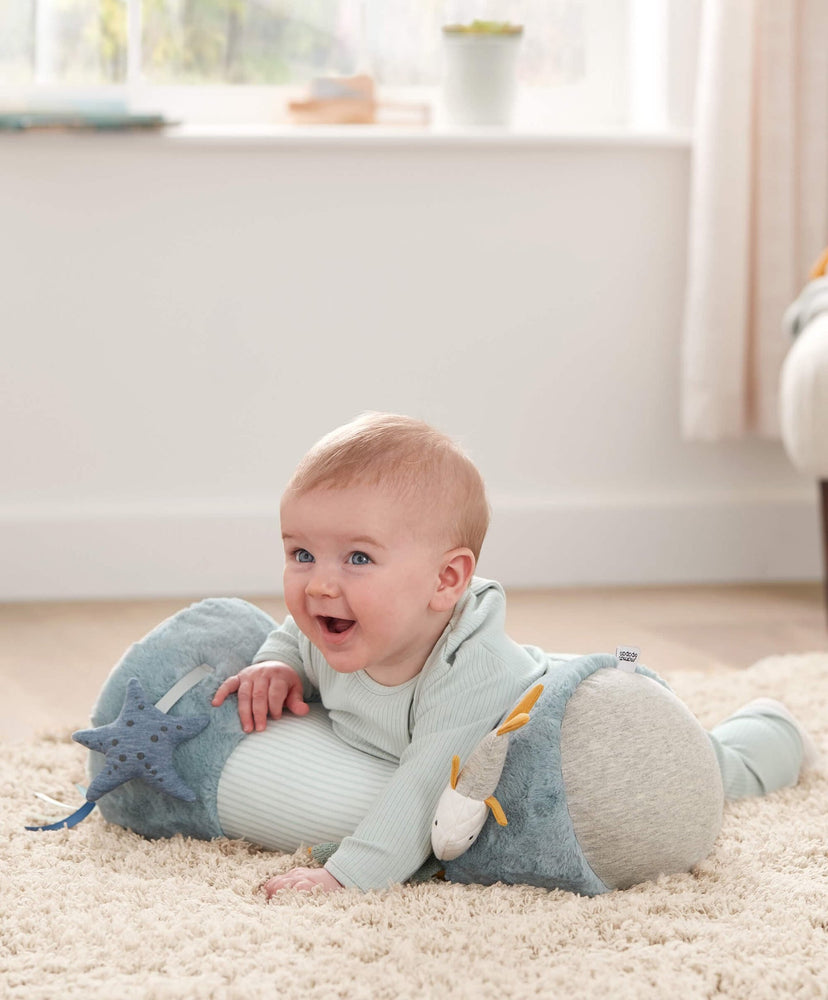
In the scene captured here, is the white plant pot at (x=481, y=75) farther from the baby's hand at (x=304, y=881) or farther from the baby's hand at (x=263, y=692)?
the baby's hand at (x=304, y=881)

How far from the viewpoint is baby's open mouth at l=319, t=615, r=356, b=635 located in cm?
118

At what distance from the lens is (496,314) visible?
2551 millimetres

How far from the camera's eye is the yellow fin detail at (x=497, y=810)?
111cm

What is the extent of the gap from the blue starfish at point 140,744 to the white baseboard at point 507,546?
1274 millimetres

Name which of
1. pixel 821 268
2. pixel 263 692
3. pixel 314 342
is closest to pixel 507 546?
pixel 314 342

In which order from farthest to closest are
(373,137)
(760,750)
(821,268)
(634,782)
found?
(373,137) → (821,268) → (760,750) → (634,782)

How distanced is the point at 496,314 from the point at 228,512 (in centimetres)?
64

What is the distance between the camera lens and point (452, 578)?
121cm

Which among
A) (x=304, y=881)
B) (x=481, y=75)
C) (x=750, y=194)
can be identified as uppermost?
(x=481, y=75)

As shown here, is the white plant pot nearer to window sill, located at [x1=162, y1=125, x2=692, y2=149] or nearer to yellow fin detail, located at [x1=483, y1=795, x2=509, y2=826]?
window sill, located at [x1=162, y1=125, x2=692, y2=149]

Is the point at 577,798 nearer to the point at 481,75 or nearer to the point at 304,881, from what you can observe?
the point at 304,881

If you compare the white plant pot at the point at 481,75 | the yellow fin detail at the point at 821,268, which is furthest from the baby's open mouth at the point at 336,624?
the white plant pot at the point at 481,75

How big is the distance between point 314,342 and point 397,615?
4.62 ft

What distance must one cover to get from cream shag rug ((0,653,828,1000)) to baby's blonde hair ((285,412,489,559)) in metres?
0.33
